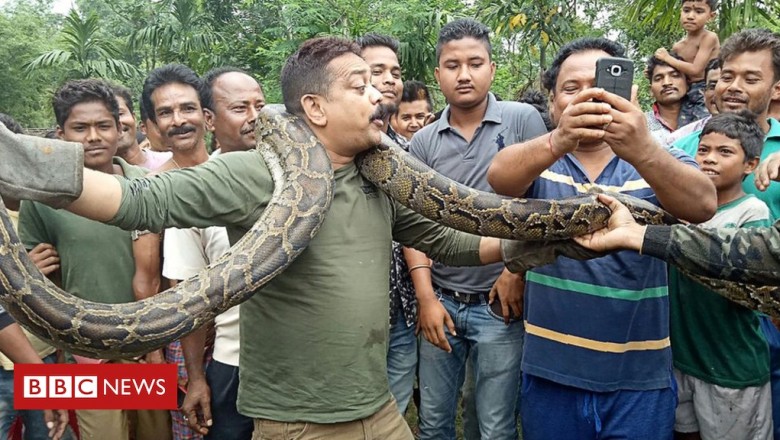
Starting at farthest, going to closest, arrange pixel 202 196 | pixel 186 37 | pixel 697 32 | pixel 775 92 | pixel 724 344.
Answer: pixel 186 37 → pixel 697 32 → pixel 775 92 → pixel 724 344 → pixel 202 196

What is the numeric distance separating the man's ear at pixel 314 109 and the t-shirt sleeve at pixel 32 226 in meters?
2.07

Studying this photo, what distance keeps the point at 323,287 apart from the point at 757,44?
415 centimetres

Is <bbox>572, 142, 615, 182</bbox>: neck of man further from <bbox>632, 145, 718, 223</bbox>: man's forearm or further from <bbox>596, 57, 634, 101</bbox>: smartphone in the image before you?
<bbox>596, 57, 634, 101</bbox>: smartphone

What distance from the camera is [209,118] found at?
4.93 metres

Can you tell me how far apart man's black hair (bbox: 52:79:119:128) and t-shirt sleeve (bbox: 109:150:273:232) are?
2178 mm

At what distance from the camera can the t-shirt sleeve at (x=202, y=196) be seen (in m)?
2.58

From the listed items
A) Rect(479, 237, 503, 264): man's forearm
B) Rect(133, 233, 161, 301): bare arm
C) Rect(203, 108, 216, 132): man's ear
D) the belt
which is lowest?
the belt

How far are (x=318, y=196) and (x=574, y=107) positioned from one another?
127cm

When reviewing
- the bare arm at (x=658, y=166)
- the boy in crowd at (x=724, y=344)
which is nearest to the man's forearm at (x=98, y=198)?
the bare arm at (x=658, y=166)

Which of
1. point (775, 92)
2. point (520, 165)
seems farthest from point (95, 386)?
point (775, 92)

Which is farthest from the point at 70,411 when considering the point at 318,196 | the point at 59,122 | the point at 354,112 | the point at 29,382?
the point at 354,112

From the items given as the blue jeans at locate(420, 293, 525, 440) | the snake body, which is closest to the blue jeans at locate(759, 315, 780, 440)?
the blue jeans at locate(420, 293, 525, 440)

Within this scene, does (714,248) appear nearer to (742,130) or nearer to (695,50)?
(742,130)

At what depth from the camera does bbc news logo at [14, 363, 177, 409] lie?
14.0 ft
